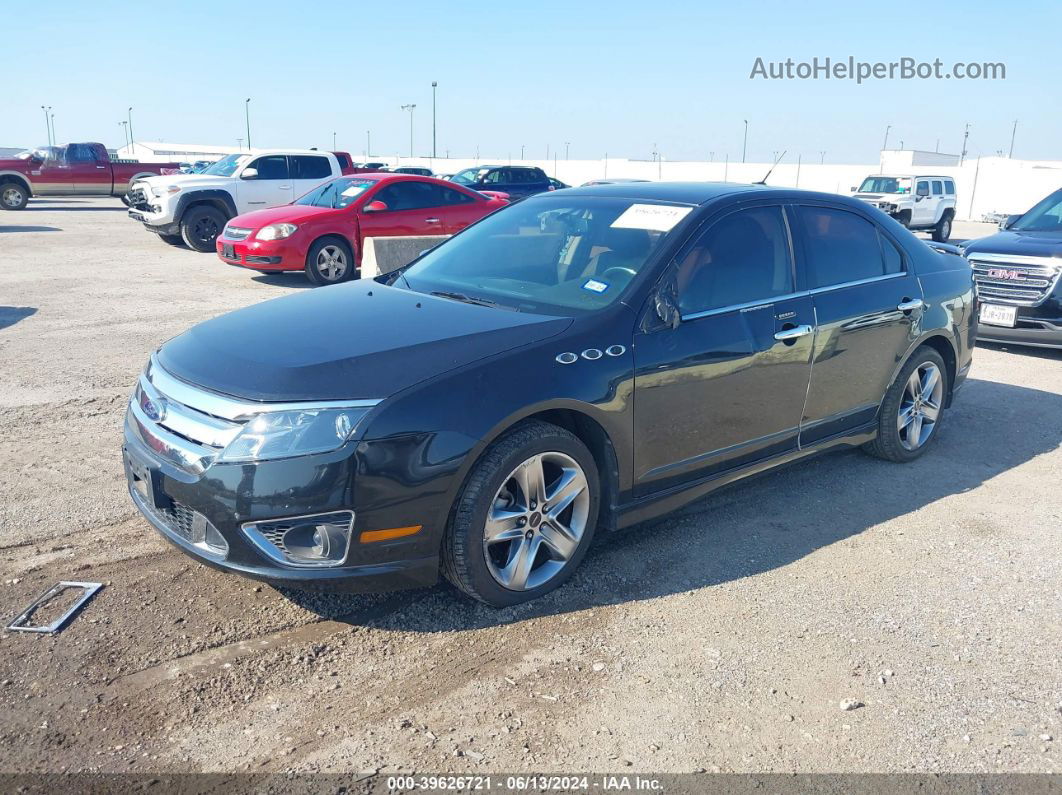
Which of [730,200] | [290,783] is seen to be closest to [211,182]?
[730,200]

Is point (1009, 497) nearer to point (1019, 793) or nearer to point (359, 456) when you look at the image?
point (1019, 793)

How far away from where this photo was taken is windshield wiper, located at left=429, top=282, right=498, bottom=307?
4031 mm

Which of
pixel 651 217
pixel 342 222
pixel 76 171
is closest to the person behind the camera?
pixel 651 217

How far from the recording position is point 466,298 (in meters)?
4.16

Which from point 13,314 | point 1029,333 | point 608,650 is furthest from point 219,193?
point 608,650

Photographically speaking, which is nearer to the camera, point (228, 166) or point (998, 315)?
point (998, 315)

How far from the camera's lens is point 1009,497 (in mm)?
5066

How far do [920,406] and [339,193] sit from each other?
9.37 m

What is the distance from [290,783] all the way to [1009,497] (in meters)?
4.30

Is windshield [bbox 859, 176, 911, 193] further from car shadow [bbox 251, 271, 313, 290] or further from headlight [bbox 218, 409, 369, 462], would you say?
headlight [bbox 218, 409, 369, 462]

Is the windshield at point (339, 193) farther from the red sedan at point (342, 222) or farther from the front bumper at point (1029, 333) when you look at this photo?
the front bumper at point (1029, 333)

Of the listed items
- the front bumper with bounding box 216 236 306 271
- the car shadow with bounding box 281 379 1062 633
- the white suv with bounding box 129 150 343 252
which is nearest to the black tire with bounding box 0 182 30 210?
the white suv with bounding box 129 150 343 252

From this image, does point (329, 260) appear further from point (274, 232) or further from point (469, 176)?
point (469, 176)

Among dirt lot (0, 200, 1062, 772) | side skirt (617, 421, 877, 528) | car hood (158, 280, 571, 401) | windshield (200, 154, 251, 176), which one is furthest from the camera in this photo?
windshield (200, 154, 251, 176)
